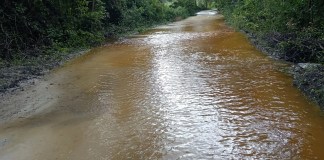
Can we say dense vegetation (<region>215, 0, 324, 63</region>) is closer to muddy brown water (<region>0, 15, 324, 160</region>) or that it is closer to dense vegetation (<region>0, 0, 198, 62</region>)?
muddy brown water (<region>0, 15, 324, 160</region>)

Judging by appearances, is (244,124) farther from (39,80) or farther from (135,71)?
(39,80)

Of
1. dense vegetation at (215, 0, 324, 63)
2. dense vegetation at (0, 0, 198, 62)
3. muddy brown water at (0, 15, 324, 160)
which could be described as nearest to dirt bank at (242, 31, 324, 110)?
muddy brown water at (0, 15, 324, 160)

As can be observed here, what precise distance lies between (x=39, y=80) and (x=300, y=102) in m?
7.03

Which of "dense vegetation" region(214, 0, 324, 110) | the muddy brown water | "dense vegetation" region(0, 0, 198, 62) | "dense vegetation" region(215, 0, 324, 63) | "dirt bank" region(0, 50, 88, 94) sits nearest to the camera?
the muddy brown water

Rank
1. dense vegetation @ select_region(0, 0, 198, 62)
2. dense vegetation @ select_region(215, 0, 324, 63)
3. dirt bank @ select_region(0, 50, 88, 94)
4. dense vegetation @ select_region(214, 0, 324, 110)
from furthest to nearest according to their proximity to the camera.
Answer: dense vegetation @ select_region(0, 0, 198, 62) < dense vegetation @ select_region(215, 0, 324, 63) < dirt bank @ select_region(0, 50, 88, 94) < dense vegetation @ select_region(214, 0, 324, 110)

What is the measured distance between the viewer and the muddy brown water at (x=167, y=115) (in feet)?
17.5

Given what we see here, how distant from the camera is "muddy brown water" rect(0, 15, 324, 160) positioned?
532 centimetres

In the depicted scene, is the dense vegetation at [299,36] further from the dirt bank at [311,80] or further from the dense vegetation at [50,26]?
the dense vegetation at [50,26]

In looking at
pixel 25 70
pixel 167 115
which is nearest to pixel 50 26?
pixel 25 70

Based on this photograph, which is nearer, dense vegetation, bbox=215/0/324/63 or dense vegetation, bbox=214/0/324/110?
dense vegetation, bbox=214/0/324/110

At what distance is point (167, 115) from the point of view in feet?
22.3

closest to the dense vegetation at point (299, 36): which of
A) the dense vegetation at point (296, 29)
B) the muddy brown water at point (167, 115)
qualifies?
the dense vegetation at point (296, 29)

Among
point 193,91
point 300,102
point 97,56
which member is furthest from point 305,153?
point 97,56

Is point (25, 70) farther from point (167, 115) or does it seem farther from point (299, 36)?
point (299, 36)
